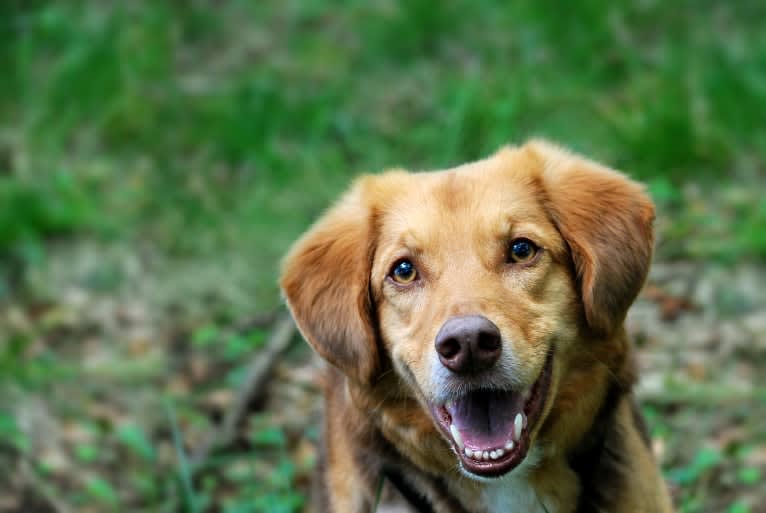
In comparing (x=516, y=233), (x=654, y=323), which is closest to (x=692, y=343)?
(x=654, y=323)

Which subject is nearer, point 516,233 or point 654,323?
point 516,233

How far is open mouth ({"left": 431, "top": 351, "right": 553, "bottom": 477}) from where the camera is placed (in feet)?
10.3

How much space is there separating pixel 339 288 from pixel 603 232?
0.89m

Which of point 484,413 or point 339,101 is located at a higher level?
point 339,101

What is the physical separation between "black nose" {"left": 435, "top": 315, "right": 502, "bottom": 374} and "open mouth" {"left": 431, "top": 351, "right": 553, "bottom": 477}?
0.18m

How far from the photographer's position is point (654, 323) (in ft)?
19.0

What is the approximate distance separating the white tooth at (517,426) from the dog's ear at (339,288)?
51 centimetres

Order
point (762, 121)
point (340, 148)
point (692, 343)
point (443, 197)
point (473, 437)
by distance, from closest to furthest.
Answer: point (473, 437) → point (443, 197) → point (692, 343) → point (762, 121) → point (340, 148)

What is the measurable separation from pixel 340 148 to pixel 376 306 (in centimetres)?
416

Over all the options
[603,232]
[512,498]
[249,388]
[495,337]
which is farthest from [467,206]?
[249,388]

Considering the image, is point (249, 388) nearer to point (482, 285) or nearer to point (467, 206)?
point (467, 206)

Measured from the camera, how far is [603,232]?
11.1ft

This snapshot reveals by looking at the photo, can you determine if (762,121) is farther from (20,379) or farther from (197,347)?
(20,379)

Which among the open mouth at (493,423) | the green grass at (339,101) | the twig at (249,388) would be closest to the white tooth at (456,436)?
the open mouth at (493,423)
